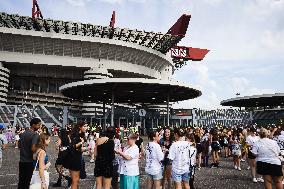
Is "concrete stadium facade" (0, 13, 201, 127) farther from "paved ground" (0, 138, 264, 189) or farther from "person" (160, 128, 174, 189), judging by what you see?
"person" (160, 128, 174, 189)

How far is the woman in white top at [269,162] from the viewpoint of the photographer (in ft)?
24.9

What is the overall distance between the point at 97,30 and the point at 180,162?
52.2 meters

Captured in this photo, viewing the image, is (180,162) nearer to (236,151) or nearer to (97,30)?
(236,151)

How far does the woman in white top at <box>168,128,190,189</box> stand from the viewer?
7227 mm

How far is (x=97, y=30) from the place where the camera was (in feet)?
187

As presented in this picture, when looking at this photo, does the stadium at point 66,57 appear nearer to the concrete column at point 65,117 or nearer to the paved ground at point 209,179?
the concrete column at point 65,117

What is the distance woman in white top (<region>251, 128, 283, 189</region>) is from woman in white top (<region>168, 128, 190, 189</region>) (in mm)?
1925

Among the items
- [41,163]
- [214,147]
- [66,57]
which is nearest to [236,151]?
[214,147]

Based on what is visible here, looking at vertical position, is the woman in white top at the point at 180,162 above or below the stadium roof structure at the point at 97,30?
below

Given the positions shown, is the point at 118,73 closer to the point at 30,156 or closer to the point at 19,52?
the point at 19,52

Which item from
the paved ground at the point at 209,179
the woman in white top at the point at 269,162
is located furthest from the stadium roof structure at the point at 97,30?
the woman in white top at the point at 269,162

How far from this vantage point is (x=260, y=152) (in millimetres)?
7863

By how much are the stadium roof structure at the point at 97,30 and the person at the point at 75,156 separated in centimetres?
4881

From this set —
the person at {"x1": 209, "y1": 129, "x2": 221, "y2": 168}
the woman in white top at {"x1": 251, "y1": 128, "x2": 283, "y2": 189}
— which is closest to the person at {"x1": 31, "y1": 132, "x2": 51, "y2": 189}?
the woman in white top at {"x1": 251, "y1": 128, "x2": 283, "y2": 189}
